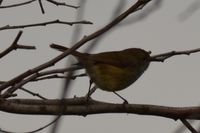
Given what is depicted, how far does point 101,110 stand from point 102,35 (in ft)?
5.27

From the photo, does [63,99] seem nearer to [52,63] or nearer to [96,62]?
[52,63]

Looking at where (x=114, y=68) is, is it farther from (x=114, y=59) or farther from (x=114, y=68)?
(x=114, y=59)

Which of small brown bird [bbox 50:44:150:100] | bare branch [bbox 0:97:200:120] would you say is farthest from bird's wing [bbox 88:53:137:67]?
bare branch [bbox 0:97:200:120]

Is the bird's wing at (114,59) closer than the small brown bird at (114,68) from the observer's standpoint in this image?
No

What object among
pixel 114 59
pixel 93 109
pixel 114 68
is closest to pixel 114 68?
pixel 114 68

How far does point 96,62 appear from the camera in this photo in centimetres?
502

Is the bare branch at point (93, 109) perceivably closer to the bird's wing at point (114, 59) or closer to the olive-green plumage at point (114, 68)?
the olive-green plumage at point (114, 68)

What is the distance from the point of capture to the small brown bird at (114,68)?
4.81 metres

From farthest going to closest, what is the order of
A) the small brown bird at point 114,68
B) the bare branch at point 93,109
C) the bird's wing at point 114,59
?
the bird's wing at point 114,59 < the small brown bird at point 114,68 < the bare branch at point 93,109

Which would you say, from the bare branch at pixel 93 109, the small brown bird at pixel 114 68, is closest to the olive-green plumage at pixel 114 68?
the small brown bird at pixel 114 68

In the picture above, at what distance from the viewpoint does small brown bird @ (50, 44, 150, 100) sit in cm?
481

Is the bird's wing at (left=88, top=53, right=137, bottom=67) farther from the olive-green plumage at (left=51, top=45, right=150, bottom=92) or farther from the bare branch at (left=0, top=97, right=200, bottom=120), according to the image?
the bare branch at (left=0, top=97, right=200, bottom=120)

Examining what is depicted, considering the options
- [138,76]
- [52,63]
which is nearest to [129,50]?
[138,76]

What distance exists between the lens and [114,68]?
17.1 feet
